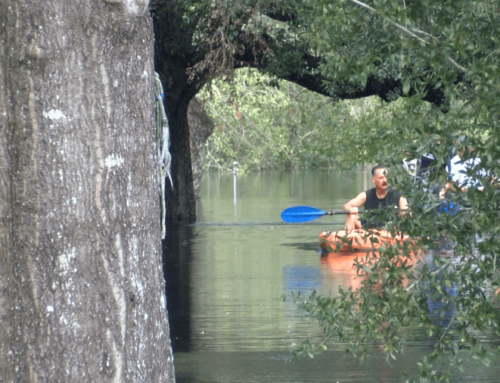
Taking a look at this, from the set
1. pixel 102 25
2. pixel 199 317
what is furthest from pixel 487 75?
pixel 199 317

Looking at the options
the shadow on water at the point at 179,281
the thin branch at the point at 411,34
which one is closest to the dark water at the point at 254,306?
the shadow on water at the point at 179,281

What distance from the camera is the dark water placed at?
24.6 ft

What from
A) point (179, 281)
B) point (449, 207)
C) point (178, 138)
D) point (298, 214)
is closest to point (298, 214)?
point (298, 214)

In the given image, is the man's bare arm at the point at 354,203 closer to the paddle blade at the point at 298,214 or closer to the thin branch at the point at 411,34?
the paddle blade at the point at 298,214

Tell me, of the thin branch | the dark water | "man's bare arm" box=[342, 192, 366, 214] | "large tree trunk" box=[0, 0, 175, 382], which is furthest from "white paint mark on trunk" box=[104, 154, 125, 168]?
"man's bare arm" box=[342, 192, 366, 214]

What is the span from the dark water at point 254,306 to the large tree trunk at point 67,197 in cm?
234

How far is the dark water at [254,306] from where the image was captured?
296 inches

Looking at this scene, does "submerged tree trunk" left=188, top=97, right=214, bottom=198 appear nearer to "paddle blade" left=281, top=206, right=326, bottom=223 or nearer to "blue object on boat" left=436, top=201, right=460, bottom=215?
"paddle blade" left=281, top=206, right=326, bottom=223

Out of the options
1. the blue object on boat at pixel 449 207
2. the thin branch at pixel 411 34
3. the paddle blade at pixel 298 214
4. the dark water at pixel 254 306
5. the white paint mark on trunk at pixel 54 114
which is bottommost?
the dark water at pixel 254 306

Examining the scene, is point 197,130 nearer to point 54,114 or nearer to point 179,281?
point 179,281

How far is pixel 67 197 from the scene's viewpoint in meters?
3.99

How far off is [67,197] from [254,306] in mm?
6705

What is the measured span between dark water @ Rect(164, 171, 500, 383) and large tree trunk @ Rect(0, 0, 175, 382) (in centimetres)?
234

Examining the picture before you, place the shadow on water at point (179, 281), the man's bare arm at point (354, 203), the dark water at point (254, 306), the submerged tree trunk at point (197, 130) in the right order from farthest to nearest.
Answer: the submerged tree trunk at point (197, 130) < the man's bare arm at point (354, 203) < the shadow on water at point (179, 281) < the dark water at point (254, 306)
